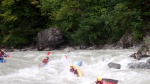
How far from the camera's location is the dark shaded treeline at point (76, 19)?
18984mm

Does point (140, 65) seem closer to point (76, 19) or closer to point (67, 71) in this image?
point (67, 71)

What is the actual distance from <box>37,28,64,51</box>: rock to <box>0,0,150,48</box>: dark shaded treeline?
0.77m

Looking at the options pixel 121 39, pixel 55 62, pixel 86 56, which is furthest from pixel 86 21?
pixel 55 62

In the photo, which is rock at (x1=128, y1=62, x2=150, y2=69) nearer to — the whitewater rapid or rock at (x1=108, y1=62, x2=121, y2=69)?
the whitewater rapid

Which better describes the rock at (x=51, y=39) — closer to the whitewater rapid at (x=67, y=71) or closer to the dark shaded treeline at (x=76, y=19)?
the dark shaded treeline at (x=76, y=19)

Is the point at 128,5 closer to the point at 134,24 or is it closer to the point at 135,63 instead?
the point at 134,24

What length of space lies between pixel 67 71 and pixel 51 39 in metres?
8.65

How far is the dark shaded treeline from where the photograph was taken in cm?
1898

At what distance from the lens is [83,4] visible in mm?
21812

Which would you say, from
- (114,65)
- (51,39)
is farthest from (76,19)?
(114,65)

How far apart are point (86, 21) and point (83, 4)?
159cm

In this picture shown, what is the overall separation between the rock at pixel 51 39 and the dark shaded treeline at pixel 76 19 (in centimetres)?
77

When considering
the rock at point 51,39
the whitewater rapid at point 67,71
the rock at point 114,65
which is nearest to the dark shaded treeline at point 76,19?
the rock at point 51,39

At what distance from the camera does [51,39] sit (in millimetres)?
21484
